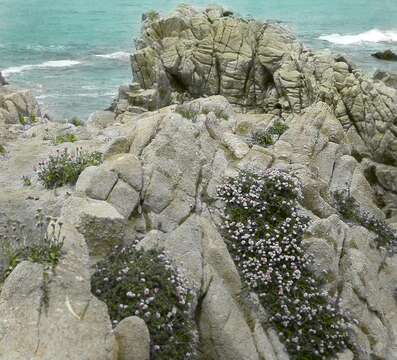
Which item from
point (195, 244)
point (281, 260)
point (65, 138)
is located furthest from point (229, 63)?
point (195, 244)

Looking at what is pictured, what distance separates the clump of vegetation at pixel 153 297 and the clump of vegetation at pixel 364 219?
7711 millimetres

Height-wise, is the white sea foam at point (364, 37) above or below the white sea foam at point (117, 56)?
below

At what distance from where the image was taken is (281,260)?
14523 mm

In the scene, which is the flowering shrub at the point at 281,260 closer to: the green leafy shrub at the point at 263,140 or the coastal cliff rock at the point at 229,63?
the green leafy shrub at the point at 263,140

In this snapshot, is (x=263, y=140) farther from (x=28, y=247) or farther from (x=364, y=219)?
(x=28, y=247)

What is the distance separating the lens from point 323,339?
13602 millimetres

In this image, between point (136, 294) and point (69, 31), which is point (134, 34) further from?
point (136, 294)

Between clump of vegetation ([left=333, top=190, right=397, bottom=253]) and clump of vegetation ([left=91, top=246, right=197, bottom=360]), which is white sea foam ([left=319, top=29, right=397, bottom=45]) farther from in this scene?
clump of vegetation ([left=91, top=246, right=197, bottom=360])

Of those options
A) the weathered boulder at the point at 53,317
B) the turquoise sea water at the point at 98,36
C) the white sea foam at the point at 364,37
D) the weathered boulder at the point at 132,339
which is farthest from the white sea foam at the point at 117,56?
the weathered boulder at the point at 132,339

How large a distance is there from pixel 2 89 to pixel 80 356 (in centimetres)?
2487

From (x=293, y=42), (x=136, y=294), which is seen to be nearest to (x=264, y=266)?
(x=136, y=294)

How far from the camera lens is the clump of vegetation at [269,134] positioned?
63.5 feet

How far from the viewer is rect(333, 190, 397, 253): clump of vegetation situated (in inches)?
719

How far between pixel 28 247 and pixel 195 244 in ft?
12.4
